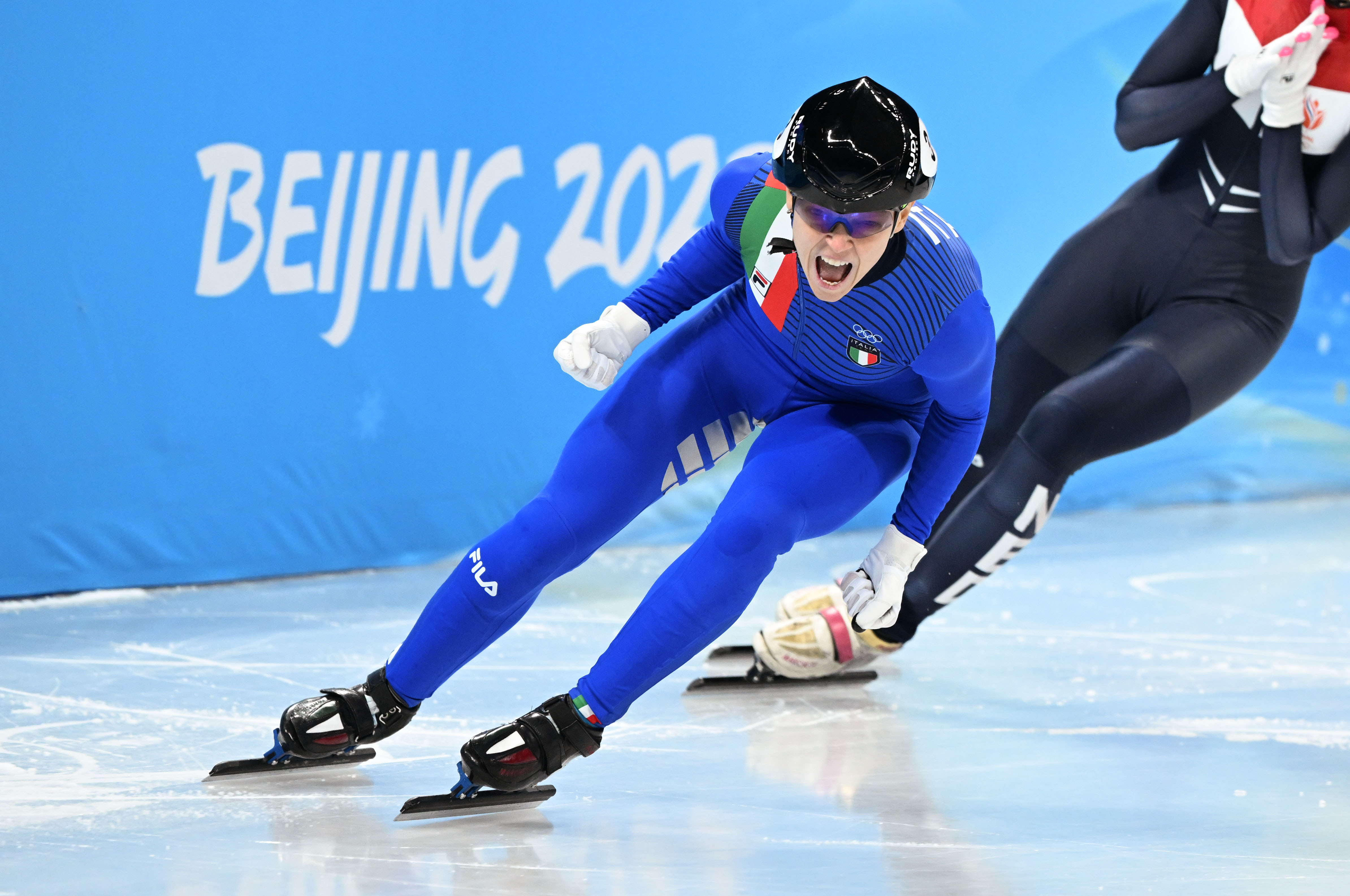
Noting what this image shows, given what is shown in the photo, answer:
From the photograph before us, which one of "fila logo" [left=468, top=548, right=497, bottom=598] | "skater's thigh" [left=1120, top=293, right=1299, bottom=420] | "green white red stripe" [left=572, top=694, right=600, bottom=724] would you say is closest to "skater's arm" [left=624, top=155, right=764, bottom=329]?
"fila logo" [left=468, top=548, right=497, bottom=598]

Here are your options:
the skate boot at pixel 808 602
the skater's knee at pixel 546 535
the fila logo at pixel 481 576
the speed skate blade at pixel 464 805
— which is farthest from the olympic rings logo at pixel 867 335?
the skate boot at pixel 808 602

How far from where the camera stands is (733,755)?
113 inches

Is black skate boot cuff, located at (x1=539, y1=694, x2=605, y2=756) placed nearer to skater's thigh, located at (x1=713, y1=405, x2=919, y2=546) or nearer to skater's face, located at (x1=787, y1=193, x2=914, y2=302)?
skater's thigh, located at (x1=713, y1=405, x2=919, y2=546)

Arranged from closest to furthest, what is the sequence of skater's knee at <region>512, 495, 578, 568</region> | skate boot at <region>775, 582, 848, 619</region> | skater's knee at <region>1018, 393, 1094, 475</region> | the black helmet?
the black helmet < skater's knee at <region>512, 495, 578, 568</region> < skater's knee at <region>1018, 393, 1094, 475</region> < skate boot at <region>775, 582, 848, 619</region>

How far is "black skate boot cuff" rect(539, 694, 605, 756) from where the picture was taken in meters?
2.36

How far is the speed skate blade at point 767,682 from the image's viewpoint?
341cm

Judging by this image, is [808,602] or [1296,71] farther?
[808,602]

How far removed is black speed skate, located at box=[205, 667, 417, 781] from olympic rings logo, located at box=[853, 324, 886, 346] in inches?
40.2

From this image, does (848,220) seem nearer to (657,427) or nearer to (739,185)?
(739,185)

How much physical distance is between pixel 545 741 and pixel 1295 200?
212 cm

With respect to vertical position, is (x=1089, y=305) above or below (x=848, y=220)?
below

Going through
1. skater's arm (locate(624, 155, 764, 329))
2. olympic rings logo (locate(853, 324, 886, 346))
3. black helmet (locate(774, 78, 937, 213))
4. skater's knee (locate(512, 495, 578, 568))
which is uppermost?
black helmet (locate(774, 78, 937, 213))

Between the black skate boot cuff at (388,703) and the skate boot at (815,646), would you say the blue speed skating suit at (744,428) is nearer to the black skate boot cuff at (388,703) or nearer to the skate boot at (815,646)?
the black skate boot cuff at (388,703)

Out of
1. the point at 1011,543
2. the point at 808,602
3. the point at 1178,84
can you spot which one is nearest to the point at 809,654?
the point at 808,602
